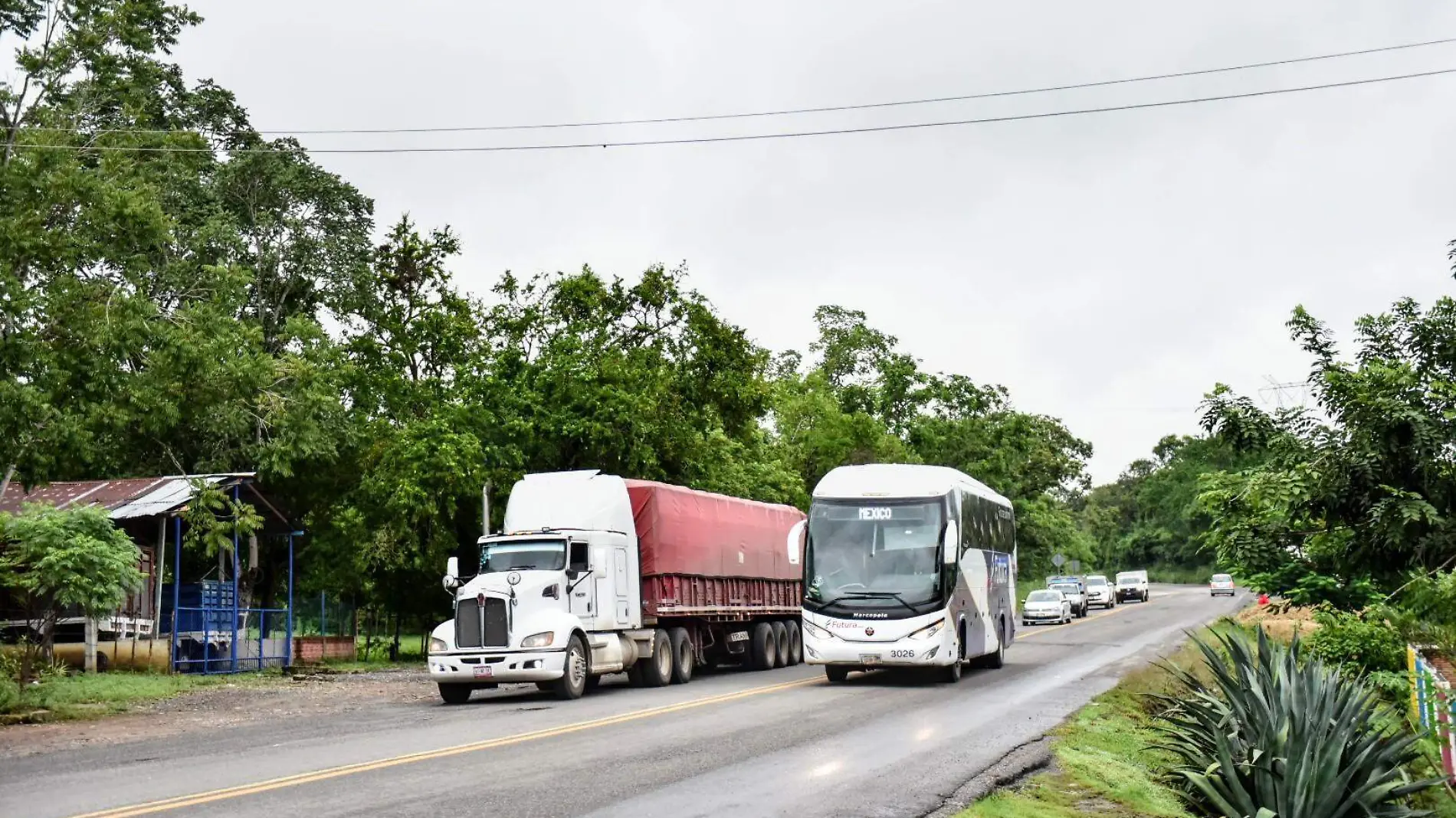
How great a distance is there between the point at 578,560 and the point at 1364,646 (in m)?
11.9

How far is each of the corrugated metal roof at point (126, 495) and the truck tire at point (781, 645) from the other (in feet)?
38.3

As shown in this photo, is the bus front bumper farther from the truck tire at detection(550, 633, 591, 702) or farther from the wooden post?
the wooden post

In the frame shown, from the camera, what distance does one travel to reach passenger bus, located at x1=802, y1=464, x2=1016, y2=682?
858 inches

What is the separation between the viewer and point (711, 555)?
26.7 meters

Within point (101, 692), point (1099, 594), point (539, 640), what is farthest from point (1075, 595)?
point (101, 692)

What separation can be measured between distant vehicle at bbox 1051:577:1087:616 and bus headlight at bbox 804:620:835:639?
36.8 m

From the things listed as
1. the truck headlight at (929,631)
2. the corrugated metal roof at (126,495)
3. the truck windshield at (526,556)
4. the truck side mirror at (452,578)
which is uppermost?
the corrugated metal roof at (126,495)

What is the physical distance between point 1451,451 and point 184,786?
1559 centimetres

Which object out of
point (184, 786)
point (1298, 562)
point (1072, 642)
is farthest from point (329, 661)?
point (184, 786)

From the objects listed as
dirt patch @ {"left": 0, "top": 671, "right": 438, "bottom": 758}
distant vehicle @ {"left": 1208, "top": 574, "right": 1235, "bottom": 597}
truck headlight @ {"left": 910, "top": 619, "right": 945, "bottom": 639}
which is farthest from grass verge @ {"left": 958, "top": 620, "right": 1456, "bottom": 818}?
distant vehicle @ {"left": 1208, "top": 574, "right": 1235, "bottom": 597}

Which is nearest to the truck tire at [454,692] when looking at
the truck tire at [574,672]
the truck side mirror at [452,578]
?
the truck tire at [574,672]

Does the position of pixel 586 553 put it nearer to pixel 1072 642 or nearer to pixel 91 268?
pixel 91 268

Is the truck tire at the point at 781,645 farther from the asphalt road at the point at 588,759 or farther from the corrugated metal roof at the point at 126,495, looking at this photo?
the corrugated metal roof at the point at 126,495

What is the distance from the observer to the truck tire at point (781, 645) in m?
30.0
